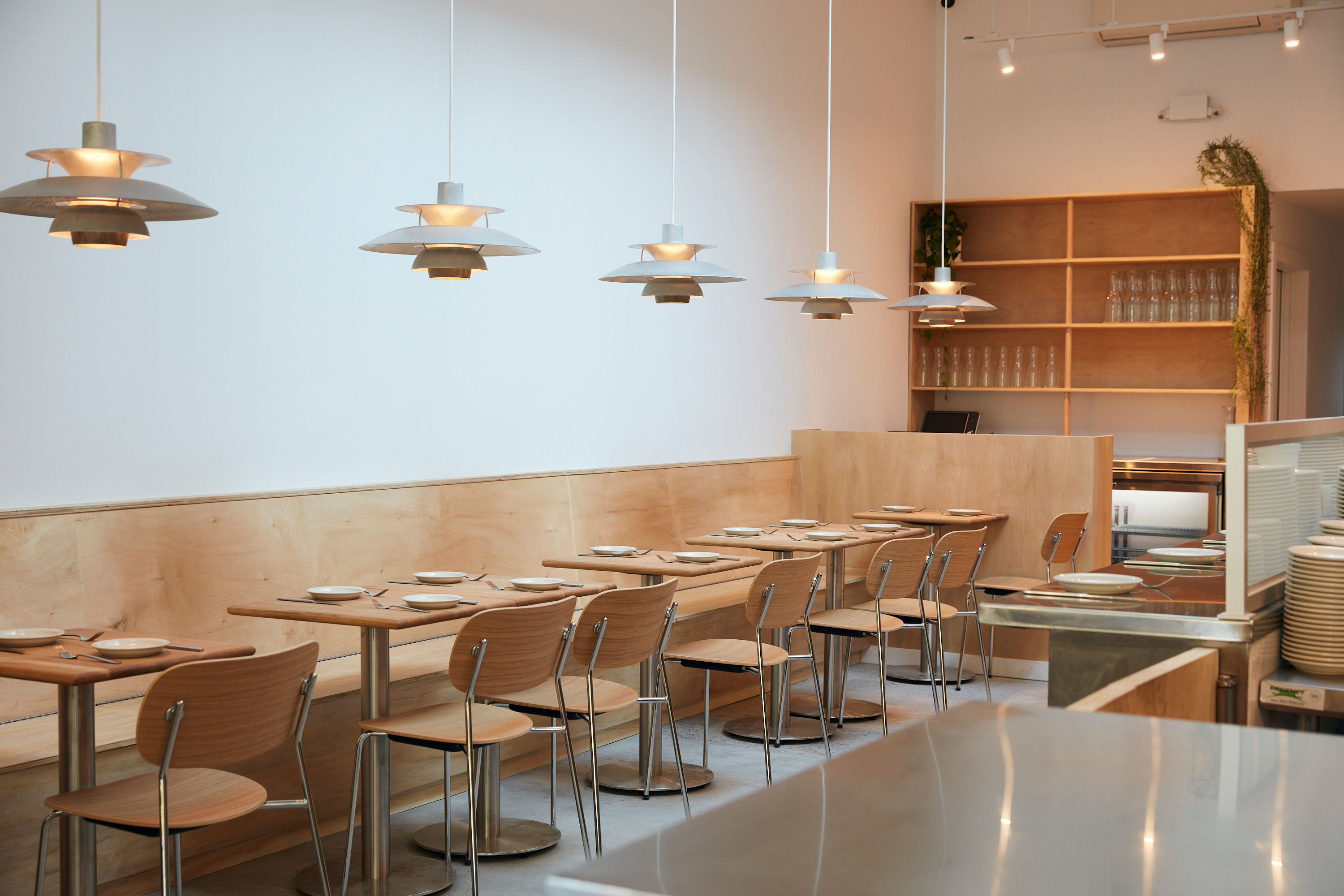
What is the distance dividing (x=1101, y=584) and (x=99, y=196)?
237 cm

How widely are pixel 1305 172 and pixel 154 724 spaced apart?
784 cm

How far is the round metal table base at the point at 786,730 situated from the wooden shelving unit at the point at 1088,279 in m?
3.42

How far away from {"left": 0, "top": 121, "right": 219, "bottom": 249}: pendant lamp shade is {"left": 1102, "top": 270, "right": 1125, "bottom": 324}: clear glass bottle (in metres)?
6.78

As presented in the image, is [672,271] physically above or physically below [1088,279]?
below

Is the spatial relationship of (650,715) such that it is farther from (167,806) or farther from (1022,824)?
(1022,824)

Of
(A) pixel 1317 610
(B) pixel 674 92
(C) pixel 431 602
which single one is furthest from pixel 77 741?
(B) pixel 674 92

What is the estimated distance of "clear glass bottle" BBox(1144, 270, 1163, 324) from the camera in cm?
821

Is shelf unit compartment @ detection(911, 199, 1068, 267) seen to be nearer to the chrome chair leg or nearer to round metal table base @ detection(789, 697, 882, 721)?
round metal table base @ detection(789, 697, 882, 721)

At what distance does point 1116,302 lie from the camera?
8391mm

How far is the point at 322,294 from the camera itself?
4664 mm

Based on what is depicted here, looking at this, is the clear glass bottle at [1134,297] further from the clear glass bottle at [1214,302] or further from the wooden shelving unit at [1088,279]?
the clear glass bottle at [1214,302]

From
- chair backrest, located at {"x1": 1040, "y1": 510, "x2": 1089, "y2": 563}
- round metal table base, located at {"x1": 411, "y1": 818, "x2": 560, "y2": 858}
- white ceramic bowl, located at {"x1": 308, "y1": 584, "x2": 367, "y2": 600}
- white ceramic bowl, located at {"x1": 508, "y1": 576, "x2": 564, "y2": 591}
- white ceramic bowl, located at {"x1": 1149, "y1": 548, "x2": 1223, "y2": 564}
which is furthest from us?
chair backrest, located at {"x1": 1040, "y1": 510, "x2": 1089, "y2": 563}

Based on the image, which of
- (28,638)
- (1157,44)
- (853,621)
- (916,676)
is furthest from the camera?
(1157,44)

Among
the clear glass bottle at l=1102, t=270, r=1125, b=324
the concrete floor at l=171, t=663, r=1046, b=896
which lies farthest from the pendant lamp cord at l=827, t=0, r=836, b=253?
the concrete floor at l=171, t=663, r=1046, b=896
